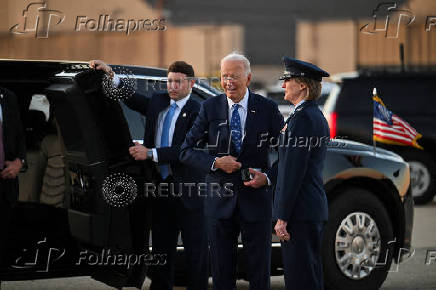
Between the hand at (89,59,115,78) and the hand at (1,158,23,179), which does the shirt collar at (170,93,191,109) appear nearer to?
the hand at (89,59,115,78)

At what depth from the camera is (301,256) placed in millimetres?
5910

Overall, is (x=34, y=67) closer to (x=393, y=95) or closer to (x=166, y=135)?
(x=166, y=135)

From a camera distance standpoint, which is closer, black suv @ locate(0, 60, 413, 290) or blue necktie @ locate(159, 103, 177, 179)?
black suv @ locate(0, 60, 413, 290)

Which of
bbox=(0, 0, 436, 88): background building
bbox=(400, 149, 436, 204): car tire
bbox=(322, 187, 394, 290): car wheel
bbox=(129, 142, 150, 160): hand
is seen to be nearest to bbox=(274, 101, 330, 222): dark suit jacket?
bbox=(129, 142, 150, 160): hand

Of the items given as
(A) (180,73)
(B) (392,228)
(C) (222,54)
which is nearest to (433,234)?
(B) (392,228)

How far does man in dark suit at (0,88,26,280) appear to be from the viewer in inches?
273

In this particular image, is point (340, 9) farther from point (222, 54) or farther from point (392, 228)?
point (392, 228)

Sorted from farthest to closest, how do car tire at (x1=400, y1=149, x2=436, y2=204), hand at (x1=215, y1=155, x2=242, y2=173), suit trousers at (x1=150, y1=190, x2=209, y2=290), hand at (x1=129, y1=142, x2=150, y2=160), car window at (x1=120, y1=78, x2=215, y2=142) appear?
car tire at (x1=400, y1=149, x2=436, y2=204) < car window at (x1=120, y1=78, x2=215, y2=142) < suit trousers at (x1=150, y1=190, x2=209, y2=290) < hand at (x1=129, y1=142, x2=150, y2=160) < hand at (x1=215, y1=155, x2=242, y2=173)

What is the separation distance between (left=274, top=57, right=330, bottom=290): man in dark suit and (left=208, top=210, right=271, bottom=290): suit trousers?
0.44 metres

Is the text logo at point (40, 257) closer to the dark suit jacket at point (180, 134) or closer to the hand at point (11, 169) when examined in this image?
the hand at point (11, 169)

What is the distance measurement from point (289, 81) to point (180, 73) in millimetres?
1341

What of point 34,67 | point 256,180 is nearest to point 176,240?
point 256,180

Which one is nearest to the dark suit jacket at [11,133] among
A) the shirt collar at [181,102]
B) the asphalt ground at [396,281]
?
the shirt collar at [181,102]

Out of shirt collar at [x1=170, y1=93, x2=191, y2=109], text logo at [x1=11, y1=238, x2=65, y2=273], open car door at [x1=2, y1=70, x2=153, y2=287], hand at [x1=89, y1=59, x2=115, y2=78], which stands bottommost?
text logo at [x1=11, y1=238, x2=65, y2=273]
